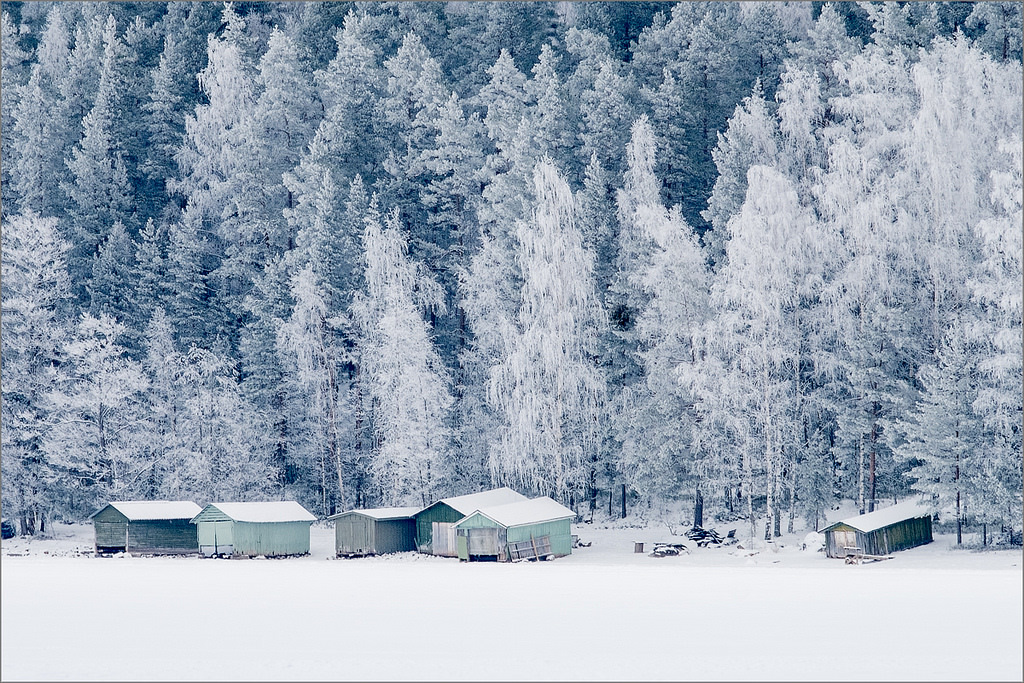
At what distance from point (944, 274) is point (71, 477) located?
3617 centimetres

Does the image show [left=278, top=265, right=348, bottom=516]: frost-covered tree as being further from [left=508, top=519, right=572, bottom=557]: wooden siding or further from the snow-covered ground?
the snow-covered ground

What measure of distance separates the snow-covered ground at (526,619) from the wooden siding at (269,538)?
3079 mm

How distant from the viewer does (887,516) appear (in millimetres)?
41125

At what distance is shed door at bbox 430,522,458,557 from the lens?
44400mm

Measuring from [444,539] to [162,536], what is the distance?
1106cm

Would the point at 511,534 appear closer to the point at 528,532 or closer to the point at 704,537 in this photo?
the point at 528,532

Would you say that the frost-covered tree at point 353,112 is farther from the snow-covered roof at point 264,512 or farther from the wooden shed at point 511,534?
the wooden shed at point 511,534

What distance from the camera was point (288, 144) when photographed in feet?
206

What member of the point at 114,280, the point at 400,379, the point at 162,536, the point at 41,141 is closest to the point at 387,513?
the point at 400,379

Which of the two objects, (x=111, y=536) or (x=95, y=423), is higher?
(x=95, y=423)

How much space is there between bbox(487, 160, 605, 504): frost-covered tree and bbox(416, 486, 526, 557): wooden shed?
2.72m

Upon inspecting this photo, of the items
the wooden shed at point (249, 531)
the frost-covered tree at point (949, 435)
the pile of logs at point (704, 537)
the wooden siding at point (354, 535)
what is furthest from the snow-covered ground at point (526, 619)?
the wooden siding at point (354, 535)

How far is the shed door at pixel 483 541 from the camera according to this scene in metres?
43.0

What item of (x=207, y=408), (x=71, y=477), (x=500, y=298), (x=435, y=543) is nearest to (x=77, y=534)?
(x=71, y=477)
